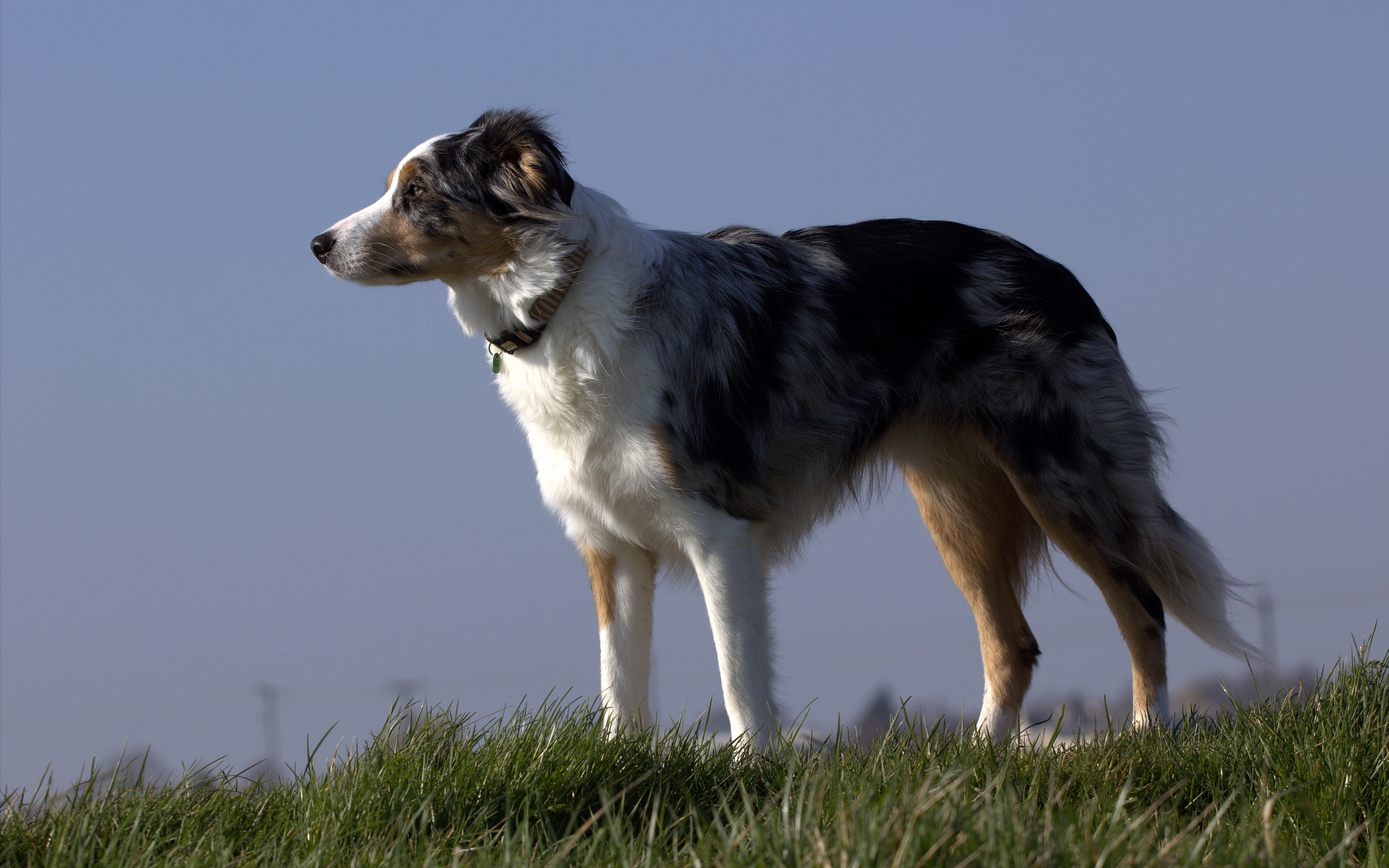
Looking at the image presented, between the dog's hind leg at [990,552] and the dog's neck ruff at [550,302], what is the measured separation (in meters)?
1.75

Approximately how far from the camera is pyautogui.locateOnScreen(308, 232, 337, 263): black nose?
447 cm

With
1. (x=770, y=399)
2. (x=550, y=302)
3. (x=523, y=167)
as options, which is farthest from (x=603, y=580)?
(x=523, y=167)

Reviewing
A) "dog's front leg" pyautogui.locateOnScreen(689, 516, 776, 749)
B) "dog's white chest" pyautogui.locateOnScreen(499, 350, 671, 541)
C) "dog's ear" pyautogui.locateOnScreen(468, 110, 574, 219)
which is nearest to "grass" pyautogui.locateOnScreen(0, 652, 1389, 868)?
"dog's front leg" pyautogui.locateOnScreen(689, 516, 776, 749)

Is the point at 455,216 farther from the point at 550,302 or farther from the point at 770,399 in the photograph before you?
the point at 770,399

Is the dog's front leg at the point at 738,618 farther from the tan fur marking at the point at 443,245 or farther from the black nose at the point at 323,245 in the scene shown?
the black nose at the point at 323,245

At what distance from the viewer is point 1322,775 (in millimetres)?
3410

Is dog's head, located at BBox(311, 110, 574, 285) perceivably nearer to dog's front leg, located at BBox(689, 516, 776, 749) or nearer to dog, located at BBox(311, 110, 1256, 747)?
dog, located at BBox(311, 110, 1256, 747)

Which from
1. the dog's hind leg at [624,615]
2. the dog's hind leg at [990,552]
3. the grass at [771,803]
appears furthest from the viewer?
the dog's hind leg at [990,552]

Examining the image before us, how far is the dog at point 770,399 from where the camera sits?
4.46 metres

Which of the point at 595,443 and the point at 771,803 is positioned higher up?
the point at 595,443

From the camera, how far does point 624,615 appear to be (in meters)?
4.87

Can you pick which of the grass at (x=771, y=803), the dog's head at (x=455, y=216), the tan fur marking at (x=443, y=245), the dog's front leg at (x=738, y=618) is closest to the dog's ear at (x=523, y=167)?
the dog's head at (x=455, y=216)

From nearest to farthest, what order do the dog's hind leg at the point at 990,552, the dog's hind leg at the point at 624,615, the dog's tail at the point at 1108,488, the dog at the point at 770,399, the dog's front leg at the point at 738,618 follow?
1. the dog's front leg at the point at 738,618
2. the dog at the point at 770,399
3. the dog's hind leg at the point at 624,615
4. the dog's tail at the point at 1108,488
5. the dog's hind leg at the point at 990,552

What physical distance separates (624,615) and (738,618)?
64 centimetres
